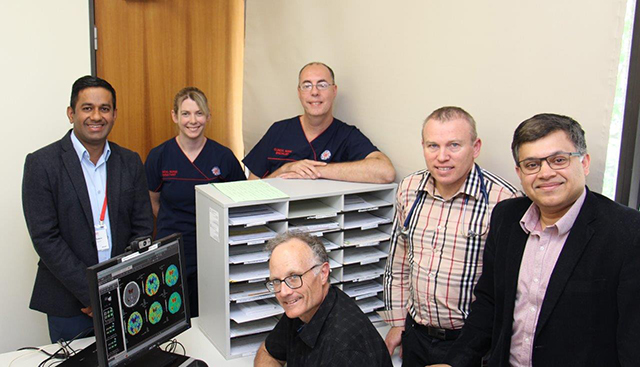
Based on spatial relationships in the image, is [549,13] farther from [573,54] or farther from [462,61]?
[462,61]

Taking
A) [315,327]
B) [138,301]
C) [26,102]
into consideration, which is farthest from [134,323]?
[26,102]

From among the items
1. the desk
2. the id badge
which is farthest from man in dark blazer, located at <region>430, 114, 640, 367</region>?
the id badge

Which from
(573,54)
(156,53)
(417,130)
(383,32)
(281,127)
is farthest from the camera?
(156,53)

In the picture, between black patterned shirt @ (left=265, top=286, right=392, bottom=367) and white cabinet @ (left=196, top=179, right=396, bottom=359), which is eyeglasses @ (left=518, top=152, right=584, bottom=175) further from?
white cabinet @ (left=196, top=179, right=396, bottom=359)

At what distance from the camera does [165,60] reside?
11.6 feet

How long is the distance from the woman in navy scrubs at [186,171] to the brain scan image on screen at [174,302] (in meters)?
0.86

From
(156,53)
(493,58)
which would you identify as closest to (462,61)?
(493,58)

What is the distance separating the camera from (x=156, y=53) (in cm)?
350

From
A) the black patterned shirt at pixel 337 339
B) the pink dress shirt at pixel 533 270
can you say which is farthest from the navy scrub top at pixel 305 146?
the pink dress shirt at pixel 533 270

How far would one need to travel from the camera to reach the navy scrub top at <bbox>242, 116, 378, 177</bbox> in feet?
8.73

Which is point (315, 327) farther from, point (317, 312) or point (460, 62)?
point (460, 62)

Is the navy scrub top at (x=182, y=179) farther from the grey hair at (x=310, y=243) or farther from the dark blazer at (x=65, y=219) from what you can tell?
the grey hair at (x=310, y=243)

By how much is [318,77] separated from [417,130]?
560 mm

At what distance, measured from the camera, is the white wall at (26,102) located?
9.08ft
